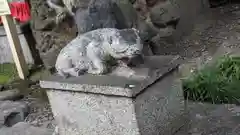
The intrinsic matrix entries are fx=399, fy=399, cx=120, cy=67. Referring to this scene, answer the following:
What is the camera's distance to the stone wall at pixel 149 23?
546 centimetres

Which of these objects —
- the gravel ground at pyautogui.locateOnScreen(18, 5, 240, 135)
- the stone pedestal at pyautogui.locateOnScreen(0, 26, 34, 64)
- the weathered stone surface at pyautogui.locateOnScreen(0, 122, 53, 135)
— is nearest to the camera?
the weathered stone surface at pyautogui.locateOnScreen(0, 122, 53, 135)

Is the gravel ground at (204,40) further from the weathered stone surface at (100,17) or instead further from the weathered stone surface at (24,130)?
the weathered stone surface at (100,17)

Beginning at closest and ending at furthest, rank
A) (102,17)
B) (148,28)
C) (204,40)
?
(102,17) → (148,28) → (204,40)

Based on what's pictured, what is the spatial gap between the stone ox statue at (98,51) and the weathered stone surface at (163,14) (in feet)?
9.86

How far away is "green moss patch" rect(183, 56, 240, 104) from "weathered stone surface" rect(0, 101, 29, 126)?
1.91 m

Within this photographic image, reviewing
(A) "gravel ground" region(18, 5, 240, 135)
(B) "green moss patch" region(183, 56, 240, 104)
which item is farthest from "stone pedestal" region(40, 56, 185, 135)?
(A) "gravel ground" region(18, 5, 240, 135)

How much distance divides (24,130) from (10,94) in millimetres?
1473

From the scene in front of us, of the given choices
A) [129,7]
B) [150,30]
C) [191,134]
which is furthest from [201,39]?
[191,134]

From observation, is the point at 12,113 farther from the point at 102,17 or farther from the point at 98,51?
the point at 98,51

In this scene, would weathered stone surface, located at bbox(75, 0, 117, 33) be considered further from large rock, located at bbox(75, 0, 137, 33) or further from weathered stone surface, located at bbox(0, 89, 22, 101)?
weathered stone surface, located at bbox(0, 89, 22, 101)

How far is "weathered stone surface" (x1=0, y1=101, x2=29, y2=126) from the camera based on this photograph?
4.48 m

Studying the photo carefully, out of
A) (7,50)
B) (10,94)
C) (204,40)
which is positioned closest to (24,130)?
(10,94)

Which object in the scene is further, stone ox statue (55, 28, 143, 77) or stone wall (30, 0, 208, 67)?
stone wall (30, 0, 208, 67)

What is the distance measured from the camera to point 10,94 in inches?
215
